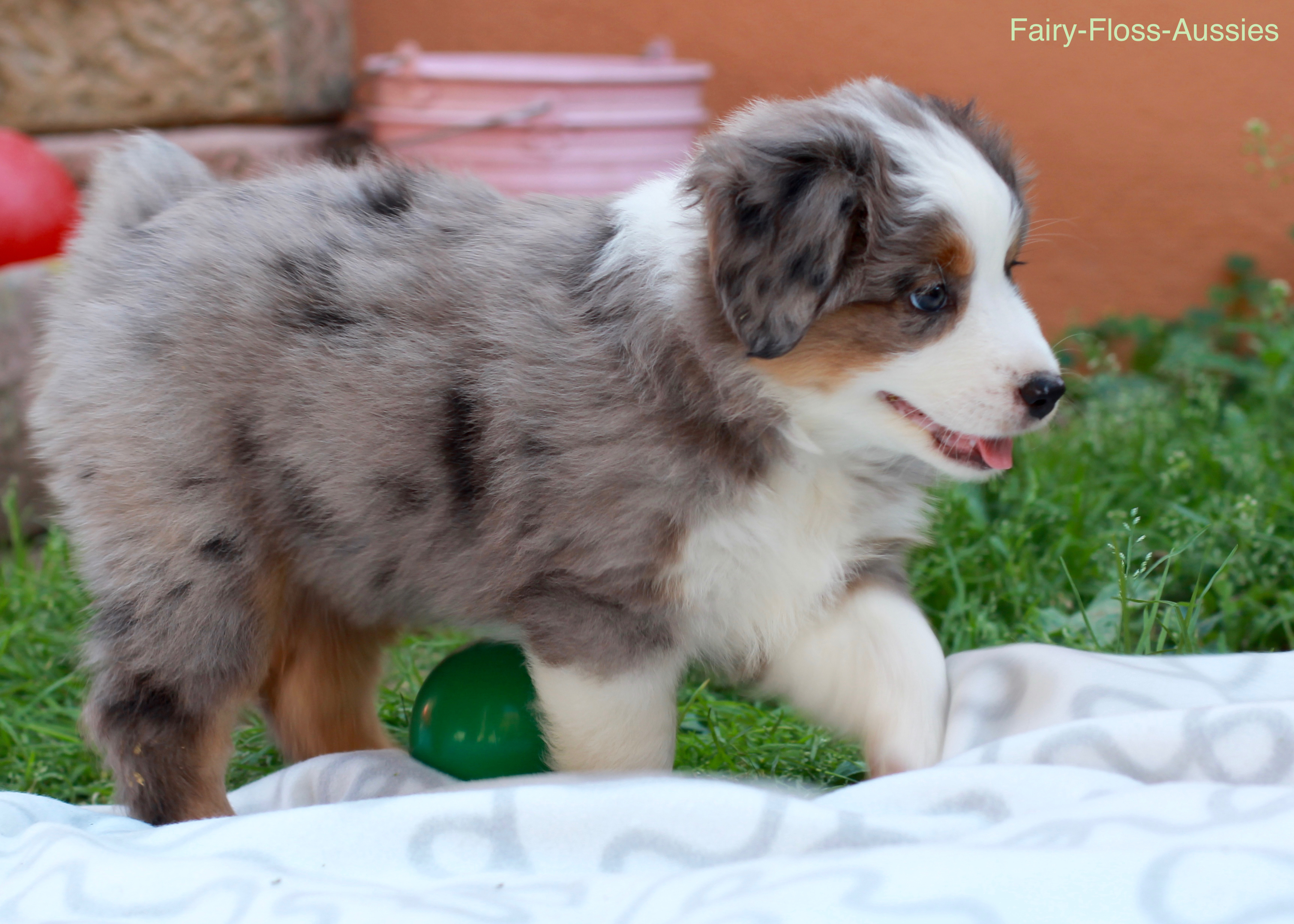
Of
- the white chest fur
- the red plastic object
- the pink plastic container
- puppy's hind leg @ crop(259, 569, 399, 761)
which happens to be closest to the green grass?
puppy's hind leg @ crop(259, 569, 399, 761)

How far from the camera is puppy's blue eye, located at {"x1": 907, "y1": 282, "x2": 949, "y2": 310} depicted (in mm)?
2012

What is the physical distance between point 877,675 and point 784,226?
79 cm

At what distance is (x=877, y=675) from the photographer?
7.33 feet

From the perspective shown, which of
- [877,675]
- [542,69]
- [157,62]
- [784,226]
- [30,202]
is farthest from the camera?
[157,62]

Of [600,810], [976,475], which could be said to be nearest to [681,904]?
[600,810]

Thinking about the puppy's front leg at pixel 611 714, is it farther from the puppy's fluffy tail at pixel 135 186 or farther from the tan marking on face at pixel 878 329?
the puppy's fluffy tail at pixel 135 186

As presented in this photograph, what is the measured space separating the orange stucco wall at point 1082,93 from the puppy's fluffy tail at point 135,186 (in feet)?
7.98

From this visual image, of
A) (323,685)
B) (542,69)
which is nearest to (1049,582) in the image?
(323,685)

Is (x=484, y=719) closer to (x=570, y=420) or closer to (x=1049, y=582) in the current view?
(x=570, y=420)

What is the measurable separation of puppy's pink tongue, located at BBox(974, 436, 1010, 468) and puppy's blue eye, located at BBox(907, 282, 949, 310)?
23 cm

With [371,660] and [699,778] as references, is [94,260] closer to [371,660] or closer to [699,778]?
[371,660]

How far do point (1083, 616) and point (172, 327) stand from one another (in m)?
1.83

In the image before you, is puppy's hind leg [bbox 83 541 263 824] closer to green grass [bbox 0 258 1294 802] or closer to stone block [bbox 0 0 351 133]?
green grass [bbox 0 258 1294 802]

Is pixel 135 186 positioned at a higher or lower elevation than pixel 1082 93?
lower
